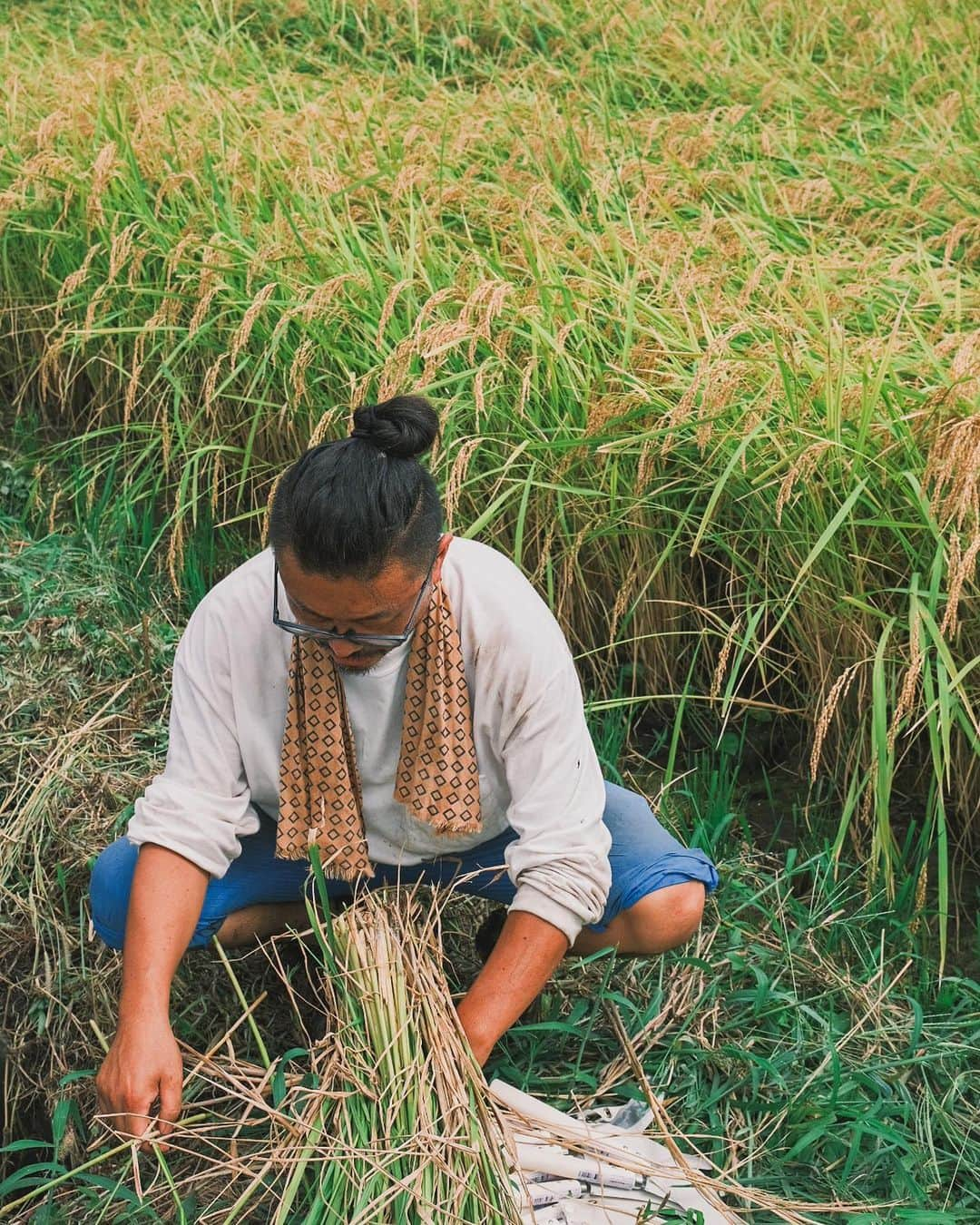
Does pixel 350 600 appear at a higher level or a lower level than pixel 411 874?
higher

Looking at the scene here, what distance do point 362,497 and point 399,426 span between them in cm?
10

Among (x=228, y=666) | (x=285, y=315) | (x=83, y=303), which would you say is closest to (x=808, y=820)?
(x=228, y=666)

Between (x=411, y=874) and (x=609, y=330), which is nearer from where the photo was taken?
(x=411, y=874)

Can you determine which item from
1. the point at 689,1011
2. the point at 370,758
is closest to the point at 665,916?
the point at 689,1011

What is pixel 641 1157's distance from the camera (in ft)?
5.90

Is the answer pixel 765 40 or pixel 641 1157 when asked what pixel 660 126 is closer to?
pixel 765 40

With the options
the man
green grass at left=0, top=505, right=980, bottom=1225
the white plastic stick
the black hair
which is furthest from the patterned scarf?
the white plastic stick

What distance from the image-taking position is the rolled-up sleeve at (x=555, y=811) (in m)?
1.82

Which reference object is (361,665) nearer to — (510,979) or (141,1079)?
(510,979)

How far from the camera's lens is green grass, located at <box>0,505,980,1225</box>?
1.95m

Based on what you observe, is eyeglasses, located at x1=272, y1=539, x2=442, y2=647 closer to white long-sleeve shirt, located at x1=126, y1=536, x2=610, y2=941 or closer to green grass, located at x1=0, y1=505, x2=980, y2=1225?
white long-sleeve shirt, located at x1=126, y1=536, x2=610, y2=941

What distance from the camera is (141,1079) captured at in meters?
1.68

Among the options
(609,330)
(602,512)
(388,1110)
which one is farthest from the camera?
(609,330)

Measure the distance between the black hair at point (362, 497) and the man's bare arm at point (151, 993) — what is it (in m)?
0.46
